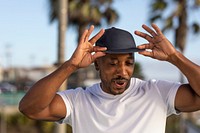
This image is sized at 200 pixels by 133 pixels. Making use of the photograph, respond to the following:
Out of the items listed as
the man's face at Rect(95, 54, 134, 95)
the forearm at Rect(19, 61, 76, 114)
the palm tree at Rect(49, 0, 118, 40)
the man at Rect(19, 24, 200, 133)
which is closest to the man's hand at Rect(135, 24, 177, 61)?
the man at Rect(19, 24, 200, 133)

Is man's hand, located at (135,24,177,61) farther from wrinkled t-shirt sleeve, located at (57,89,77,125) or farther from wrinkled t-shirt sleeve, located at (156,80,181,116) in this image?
wrinkled t-shirt sleeve, located at (57,89,77,125)

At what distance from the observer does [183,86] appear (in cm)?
→ 288

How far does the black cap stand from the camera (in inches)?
109

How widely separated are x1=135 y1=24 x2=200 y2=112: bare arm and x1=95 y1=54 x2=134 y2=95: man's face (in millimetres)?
121

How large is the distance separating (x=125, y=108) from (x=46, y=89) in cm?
46

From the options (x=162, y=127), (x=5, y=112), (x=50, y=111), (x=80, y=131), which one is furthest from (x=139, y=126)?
(x=5, y=112)

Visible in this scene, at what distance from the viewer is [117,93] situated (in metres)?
2.81

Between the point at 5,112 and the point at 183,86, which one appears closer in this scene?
the point at 183,86

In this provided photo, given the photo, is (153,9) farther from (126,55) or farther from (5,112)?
(126,55)

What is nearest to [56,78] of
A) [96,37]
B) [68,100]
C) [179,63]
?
[68,100]

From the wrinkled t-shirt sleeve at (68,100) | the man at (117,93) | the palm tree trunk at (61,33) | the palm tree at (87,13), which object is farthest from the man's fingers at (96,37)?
the palm tree at (87,13)

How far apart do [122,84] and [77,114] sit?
0.34 meters

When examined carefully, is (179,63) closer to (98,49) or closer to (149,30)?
(149,30)

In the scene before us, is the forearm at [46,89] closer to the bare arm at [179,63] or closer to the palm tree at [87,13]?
the bare arm at [179,63]
